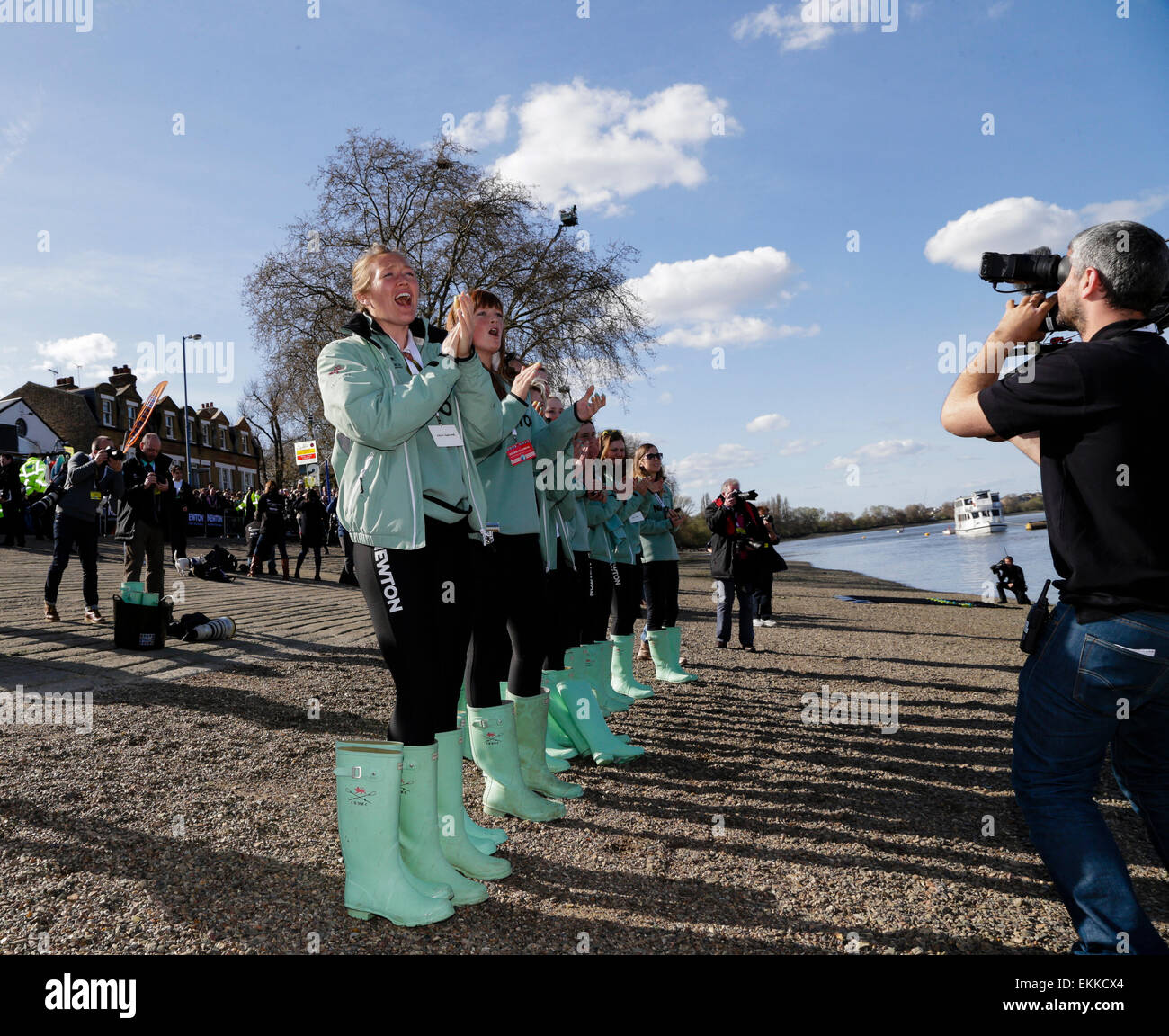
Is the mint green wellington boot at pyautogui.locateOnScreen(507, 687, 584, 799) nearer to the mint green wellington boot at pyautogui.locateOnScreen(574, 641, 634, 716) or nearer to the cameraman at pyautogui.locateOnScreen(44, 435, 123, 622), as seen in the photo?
the mint green wellington boot at pyautogui.locateOnScreen(574, 641, 634, 716)

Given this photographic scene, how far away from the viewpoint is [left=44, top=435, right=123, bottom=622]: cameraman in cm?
885

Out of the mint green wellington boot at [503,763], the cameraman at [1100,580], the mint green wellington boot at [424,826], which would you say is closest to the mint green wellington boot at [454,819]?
the mint green wellington boot at [424,826]

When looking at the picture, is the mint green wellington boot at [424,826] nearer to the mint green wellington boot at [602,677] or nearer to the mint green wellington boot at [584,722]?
the mint green wellington boot at [584,722]

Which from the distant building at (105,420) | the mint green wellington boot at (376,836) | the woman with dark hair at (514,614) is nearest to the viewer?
the mint green wellington boot at (376,836)

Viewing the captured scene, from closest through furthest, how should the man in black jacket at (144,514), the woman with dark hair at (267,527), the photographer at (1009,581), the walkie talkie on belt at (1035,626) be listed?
the walkie talkie on belt at (1035,626), the man in black jacket at (144,514), the woman with dark hair at (267,527), the photographer at (1009,581)

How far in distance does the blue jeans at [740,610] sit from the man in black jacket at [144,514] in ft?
21.9

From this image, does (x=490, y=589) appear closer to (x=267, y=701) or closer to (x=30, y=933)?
(x=30, y=933)

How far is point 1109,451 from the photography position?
217 centimetres

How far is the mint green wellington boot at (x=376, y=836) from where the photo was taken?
2.66 meters

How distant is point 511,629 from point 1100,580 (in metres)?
2.61

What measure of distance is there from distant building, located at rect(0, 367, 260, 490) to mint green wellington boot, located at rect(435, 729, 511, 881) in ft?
143


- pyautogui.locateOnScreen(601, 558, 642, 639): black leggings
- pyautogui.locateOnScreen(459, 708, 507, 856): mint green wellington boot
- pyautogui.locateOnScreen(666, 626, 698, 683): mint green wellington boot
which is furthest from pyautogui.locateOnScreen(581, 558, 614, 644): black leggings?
pyautogui.locateOnScreen(459, 708, 507, 856): mint green wellington boot
